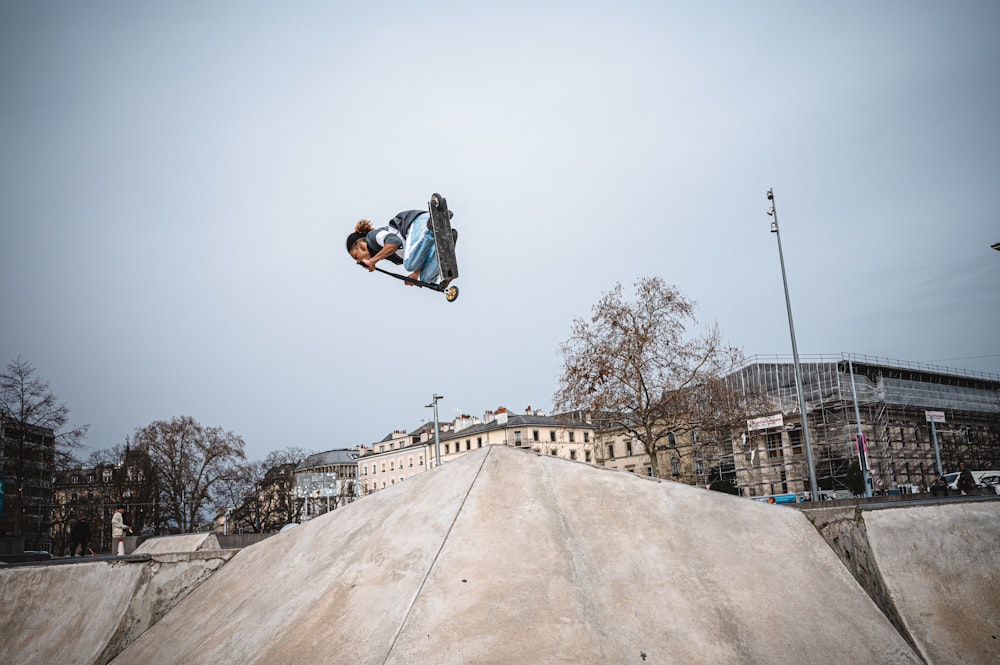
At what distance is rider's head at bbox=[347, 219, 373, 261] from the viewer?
58.3 feet

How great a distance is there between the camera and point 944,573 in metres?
4.89

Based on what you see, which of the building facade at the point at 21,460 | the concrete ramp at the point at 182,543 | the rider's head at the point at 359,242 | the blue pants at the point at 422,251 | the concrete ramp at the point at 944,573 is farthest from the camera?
the building facade at the point at 21,460

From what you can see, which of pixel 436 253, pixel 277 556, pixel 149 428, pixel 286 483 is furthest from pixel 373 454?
pixel 277 556

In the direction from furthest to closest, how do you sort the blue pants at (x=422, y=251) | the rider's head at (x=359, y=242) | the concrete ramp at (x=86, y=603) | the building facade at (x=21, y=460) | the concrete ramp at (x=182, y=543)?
the building facade at (x=21, y=460), the rider's head at (x=359, y=242), the blue pants at (x=422, y=251), the concrete ramp at (x=182, y=543), the concrete ramp at (x=86, y=603)

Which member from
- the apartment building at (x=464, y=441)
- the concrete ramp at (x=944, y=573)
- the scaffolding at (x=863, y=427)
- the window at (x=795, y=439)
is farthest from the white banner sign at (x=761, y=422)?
the apartment building at (x=464, y=441)

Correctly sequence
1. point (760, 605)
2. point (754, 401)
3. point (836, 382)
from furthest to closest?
point (836, 382), point (754, 401), point (760, 605)

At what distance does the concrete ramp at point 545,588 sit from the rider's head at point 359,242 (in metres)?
12.3

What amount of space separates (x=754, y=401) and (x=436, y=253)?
20.9 m

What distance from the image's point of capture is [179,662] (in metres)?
5.05

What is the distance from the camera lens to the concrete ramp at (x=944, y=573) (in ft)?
14.6

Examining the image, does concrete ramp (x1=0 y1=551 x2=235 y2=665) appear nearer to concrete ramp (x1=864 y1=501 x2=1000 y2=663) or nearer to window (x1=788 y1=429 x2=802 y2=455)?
concrete ramp (x1=864 y1=501 x2=1000 y2=663)

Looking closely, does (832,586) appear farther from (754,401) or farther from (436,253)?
(754,401)

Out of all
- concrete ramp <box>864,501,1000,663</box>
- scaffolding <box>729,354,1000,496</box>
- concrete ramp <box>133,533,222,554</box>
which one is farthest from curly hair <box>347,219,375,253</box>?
scaffolding <box>729,354,1000,496</box>

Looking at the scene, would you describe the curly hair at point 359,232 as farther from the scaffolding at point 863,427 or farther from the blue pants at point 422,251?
Result: the scaffolding at point 863,427
